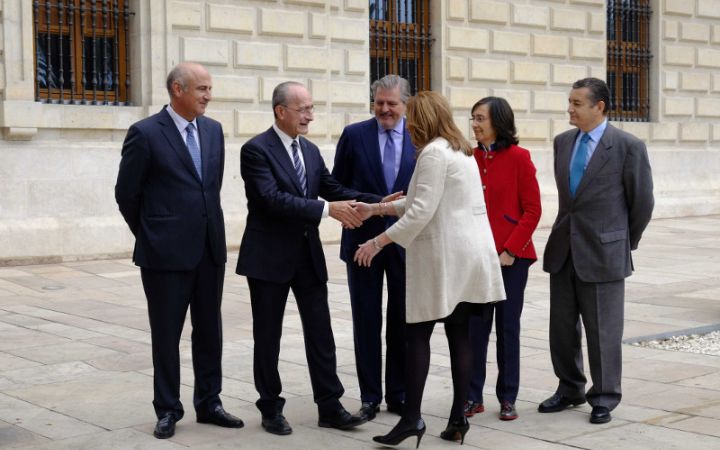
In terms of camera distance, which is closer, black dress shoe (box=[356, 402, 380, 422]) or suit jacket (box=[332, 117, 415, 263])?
black dress shoe (box=[356, 402, 380, 422])

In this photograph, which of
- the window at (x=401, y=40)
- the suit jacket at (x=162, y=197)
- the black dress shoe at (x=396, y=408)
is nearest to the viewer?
the suit jacket at (x=162, y=197)

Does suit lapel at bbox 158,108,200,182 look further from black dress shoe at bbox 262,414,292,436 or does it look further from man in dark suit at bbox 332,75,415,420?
black dress shoe at bbox 262,414,292,436

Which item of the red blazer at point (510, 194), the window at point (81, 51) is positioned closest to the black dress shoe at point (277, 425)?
the red blazer at point (510, 194)

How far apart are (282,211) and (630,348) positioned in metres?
3.21

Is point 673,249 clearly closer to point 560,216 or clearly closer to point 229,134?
point 229,134

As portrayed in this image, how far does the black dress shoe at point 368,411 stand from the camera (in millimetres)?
5871

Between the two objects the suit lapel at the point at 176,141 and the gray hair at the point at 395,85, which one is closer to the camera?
the suit lapel at the point at 176,141

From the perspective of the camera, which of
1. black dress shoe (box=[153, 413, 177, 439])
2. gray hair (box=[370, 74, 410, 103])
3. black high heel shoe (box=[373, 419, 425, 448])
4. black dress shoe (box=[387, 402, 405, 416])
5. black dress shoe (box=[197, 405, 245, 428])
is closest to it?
black high heel shoe (box=[373, 419, 425, 448])

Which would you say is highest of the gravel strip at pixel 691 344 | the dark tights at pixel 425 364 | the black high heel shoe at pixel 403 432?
the dark tights at pixel 425 364

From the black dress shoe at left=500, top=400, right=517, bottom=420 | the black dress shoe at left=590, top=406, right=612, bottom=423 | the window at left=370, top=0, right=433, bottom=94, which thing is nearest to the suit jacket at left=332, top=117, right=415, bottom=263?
the black dress shoe at left=500, top=400, right=517, bottom=420

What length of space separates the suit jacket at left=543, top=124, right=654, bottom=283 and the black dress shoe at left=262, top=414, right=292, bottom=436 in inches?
66.0

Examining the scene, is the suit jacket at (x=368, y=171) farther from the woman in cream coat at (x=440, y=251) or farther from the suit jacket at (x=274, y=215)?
the woman in cream coat at (x=440, y=251)

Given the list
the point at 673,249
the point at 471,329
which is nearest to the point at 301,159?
the point at 471,329

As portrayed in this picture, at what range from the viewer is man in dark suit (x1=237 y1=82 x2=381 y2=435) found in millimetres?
5703
